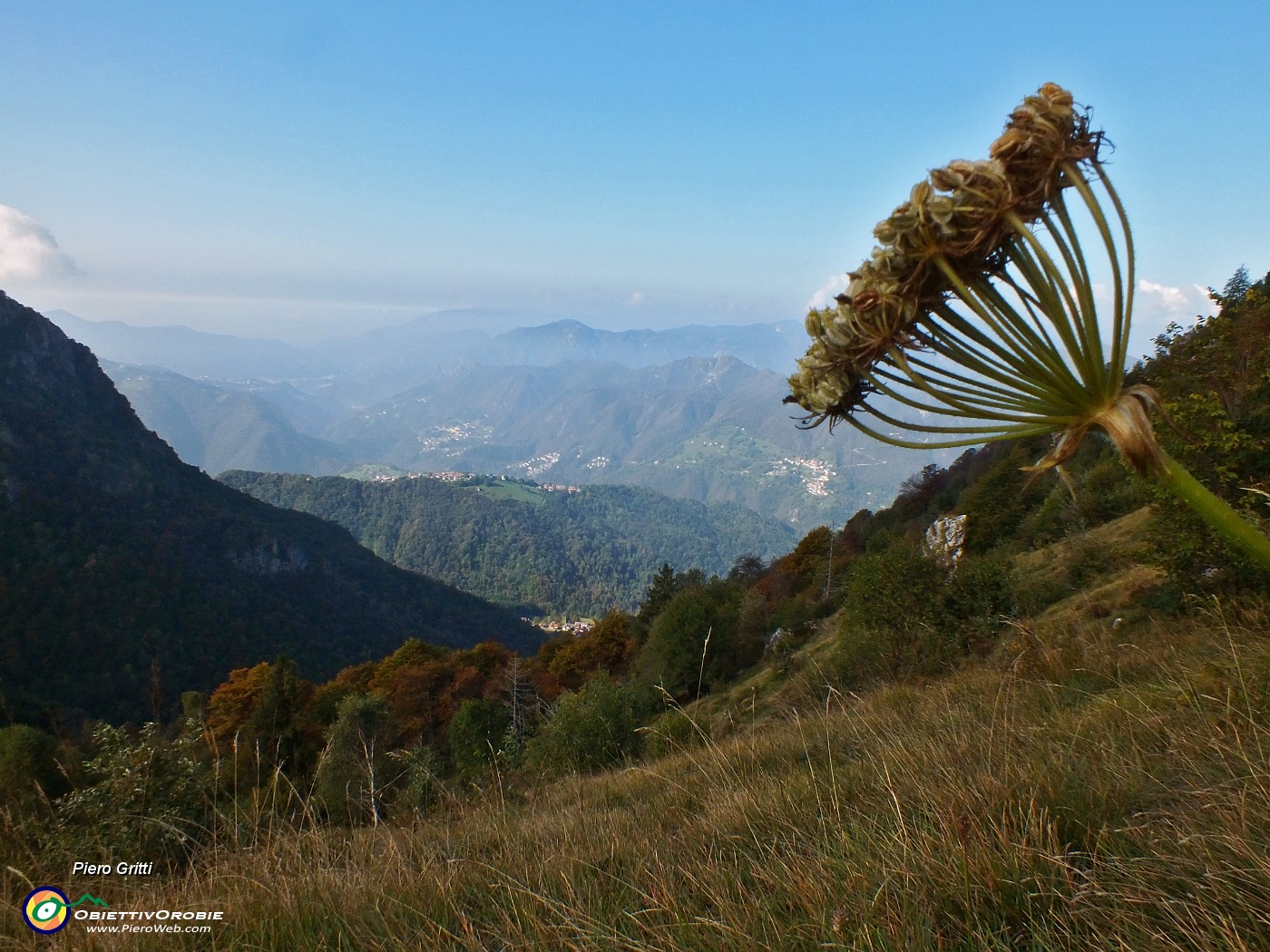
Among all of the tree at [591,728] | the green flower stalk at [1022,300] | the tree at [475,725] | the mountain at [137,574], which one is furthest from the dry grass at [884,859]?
the mountain at [137,574]

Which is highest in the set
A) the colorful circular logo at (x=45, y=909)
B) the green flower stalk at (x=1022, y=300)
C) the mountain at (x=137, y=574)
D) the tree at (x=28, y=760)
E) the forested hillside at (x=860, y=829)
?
the green flower stalk at (x=1022, y=300)

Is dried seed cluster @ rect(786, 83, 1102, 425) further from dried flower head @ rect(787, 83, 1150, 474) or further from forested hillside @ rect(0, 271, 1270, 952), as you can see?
forested hillside @ rect(0, 271, 1270, 952)

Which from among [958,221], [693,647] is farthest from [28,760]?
[693,647]

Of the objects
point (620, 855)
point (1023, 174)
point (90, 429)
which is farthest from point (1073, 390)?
point (90, 429)

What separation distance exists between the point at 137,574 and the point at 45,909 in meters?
104

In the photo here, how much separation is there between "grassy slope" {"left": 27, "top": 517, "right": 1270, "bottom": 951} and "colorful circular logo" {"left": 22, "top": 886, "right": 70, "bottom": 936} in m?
0.29

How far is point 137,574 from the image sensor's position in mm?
83500

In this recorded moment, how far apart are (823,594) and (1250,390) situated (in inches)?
1410

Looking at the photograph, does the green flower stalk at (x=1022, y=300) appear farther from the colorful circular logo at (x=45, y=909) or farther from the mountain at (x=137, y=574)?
the mountain at (x=137, y=574)

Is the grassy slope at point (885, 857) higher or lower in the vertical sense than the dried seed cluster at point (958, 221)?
lower

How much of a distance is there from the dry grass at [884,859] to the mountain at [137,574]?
61105 mm

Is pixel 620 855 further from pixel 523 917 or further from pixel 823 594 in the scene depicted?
pixel 823 594

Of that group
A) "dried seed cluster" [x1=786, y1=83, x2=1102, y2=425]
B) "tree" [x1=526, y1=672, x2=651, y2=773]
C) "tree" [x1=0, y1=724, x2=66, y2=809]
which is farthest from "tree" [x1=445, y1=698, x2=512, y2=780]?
"dried seed cluster" [x1=786, y1=83, x2=1102, y2=425]

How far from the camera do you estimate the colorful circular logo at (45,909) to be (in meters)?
2.95
